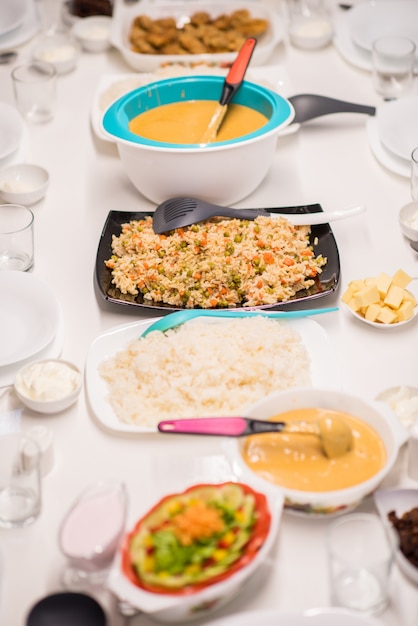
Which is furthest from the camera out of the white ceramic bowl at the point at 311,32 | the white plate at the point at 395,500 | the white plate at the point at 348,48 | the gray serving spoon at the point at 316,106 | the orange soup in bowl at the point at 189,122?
the white ceramic bowl at the point at 311,32

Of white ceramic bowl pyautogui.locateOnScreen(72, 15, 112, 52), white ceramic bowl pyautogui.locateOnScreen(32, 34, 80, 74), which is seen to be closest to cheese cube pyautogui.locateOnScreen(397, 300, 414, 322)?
white ceramic bowl pyautogui.locateOnScreen(32, 34, 80, 74)

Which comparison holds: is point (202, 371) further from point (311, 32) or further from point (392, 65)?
point (311, 32)

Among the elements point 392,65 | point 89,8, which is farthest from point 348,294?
point 89,8

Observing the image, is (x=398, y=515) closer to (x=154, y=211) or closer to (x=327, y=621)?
(x=327, y=621)

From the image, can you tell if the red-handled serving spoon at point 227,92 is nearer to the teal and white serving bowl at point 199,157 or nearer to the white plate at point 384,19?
the teal and white serving bowl at point 199,157

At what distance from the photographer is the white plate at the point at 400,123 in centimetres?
251

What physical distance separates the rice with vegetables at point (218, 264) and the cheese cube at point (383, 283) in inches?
6.1

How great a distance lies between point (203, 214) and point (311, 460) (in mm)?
862

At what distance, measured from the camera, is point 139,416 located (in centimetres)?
162

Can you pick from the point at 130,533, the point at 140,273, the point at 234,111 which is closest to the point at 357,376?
the point at 140,273

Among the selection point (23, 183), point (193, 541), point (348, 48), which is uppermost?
point (193, 541)

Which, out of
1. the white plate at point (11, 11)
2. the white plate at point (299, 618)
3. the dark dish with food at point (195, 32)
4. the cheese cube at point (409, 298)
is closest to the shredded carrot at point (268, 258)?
the cheese cube at point (409, 298)

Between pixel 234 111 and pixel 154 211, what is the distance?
455 mm

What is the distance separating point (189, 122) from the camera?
2.38 m
